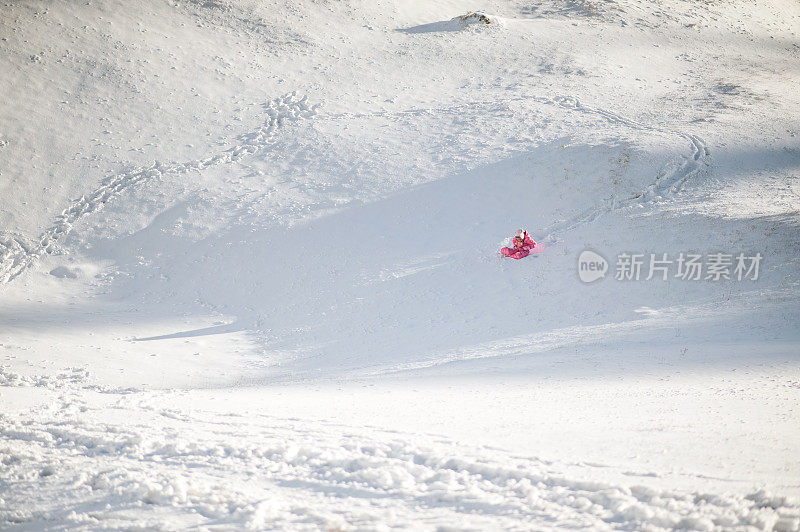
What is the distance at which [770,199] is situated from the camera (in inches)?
634

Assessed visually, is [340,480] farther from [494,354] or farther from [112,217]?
[112,217]

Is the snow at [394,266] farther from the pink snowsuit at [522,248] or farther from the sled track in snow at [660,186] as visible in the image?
the pink snowsuit at [522,248]

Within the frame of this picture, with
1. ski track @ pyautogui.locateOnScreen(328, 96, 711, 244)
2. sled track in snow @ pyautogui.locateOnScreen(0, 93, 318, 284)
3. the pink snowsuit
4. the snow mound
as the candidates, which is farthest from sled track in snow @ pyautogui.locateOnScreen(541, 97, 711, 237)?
the snow mound

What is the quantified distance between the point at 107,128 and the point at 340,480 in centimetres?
2125

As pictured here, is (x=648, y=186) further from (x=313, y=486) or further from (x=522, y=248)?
(x=313, y=486)

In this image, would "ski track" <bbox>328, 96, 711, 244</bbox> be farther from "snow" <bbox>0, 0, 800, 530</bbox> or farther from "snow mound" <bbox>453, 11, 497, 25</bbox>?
"snow mound" <bbox>453, 11, 497, 25</bbox>

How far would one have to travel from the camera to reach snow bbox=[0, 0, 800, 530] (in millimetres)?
4793

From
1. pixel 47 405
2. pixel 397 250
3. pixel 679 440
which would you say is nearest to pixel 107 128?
pixel 397 250

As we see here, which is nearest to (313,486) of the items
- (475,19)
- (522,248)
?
(522,248)

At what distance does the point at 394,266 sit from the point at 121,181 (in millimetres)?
10838

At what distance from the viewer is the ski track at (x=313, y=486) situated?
13.5ft

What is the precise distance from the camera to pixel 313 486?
186 inches

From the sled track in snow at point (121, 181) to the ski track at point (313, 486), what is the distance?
41.8ft

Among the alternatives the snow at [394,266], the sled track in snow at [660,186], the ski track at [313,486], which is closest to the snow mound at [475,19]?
the snow at [394,266]
